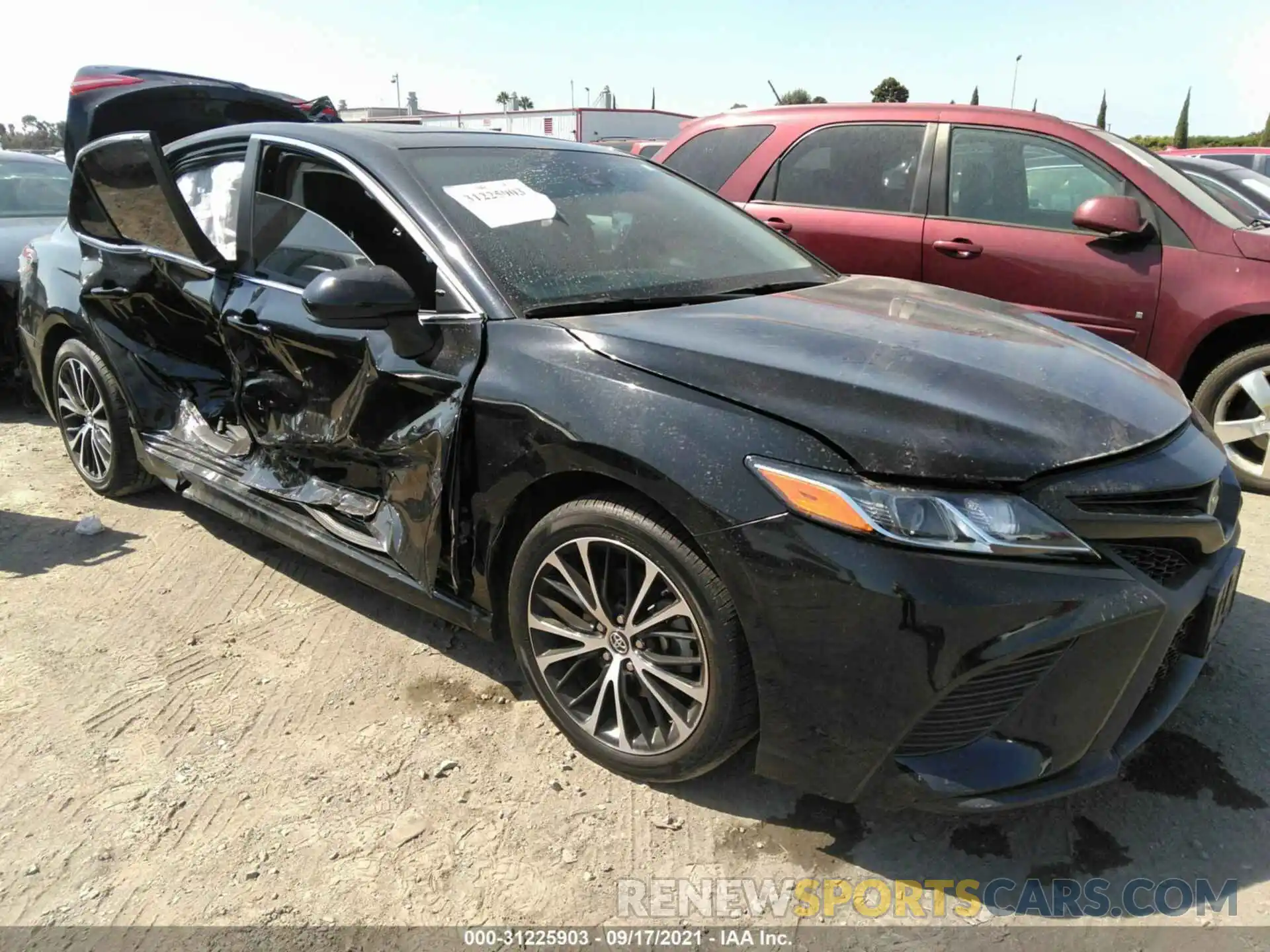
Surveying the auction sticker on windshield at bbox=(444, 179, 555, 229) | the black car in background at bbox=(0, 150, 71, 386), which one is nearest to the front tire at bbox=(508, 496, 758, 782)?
the auction sticker on windshield at bbox=(444, 179, 555, 229)

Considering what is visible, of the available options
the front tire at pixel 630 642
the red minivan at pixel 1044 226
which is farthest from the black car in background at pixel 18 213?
the front tire at pixel 630 642

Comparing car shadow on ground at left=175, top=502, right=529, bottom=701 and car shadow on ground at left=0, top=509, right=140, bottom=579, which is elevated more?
car shadow on ground at left=175, top=502, right=529, bottom=701

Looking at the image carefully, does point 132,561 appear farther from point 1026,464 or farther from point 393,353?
point 1026,464

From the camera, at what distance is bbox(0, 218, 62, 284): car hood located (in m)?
5.59

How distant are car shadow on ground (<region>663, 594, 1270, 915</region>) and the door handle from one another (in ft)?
6.54

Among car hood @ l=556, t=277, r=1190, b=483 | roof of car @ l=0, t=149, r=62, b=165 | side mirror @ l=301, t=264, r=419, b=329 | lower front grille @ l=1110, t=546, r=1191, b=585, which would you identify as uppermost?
roof of car @ l=0, t=149, r=62, b=165

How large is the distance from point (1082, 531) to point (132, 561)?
3.53 meters

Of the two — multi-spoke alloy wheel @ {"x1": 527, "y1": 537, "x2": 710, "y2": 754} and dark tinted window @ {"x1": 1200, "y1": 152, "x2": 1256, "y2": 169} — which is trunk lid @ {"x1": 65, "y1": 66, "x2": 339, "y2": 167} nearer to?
multi-spoke alloy wheel @ {"x1": 527, "y1": 537, "x2": 710, "y2": 754}

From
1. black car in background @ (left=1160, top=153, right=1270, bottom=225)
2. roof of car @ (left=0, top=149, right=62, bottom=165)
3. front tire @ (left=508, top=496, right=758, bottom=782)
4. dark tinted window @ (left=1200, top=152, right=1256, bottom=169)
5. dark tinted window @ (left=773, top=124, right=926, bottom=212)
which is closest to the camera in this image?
front tire @ (left=508, top=496, right=758, bottom=782)

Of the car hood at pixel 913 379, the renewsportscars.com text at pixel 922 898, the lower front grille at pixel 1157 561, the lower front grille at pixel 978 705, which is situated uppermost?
the car hood at pixel 913 379

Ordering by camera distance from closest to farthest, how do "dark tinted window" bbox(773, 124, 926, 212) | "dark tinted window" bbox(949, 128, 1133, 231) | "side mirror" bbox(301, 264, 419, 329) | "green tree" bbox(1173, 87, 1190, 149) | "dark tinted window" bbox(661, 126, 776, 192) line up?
1. "side mirror" bbox(301, 264, 419, 329)
2. "dark tinted window" bbox(949, 128, 1133, 231)
3. "dark tinted window" bbox(773, 124, 926, 212)
4. "dark tinted window" bbox(661, 126, 776, 192)
5. "green tree" bbox(1173, 87, 1190, 149)

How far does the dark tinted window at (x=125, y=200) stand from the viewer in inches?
135

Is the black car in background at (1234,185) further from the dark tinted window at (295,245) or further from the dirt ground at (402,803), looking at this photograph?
the dark tinted window at (295,245)

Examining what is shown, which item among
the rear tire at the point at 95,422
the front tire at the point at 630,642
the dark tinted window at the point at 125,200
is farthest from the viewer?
the rear tire at the point at 95,422
